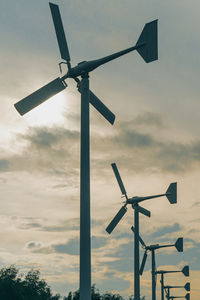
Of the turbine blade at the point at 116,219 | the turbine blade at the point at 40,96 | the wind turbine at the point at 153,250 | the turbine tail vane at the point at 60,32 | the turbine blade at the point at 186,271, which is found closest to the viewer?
the turbine blade at the point at 40,96

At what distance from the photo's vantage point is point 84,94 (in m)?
24.9

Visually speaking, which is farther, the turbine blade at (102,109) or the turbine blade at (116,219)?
the turbine blade at (116,219)

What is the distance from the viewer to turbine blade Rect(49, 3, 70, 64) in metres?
27.1

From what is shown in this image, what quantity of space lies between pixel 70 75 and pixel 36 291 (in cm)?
11262

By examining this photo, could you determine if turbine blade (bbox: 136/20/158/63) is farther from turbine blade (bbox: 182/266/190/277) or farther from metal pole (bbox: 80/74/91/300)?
turbine blade (bbox: 182/266/190/277)

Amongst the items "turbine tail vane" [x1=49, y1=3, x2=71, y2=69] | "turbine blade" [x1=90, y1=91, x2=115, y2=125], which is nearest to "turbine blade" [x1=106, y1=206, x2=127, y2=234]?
"turbine blade" [x1=90, y1=91, x2=115, y2=125]

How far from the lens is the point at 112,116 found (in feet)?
99.7

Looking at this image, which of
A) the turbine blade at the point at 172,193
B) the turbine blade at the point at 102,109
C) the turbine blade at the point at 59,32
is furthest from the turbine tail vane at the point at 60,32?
the turbine blade at the point at 172,193

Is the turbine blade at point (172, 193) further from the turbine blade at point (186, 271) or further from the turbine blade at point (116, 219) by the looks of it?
the turbine blade at point (186, 271)

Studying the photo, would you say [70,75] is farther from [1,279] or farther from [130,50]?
[1,279]

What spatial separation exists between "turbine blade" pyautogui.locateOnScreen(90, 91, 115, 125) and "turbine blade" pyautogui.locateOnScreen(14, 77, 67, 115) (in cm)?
356

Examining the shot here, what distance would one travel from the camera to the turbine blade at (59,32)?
2711cm

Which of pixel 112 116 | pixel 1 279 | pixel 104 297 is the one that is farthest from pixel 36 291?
pixel 112 116

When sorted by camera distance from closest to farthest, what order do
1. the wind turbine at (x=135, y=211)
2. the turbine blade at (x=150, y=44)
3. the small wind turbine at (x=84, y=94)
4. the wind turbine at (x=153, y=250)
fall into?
the small wind turbine at (x=84, y=94), the turbine blade at (x=150, y=44), the wind turbine at (x=135, y=211), the wind turbine at (x=153, y=250)
